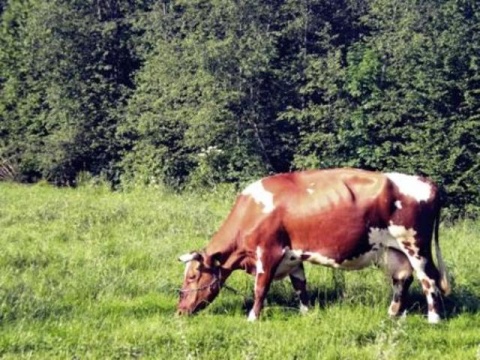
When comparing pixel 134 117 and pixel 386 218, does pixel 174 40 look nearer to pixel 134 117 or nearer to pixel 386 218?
pixel 134 117

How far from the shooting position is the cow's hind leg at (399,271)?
287 inches

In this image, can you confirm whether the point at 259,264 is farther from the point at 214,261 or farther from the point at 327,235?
the point at 327,235

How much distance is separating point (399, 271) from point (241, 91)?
24.2m

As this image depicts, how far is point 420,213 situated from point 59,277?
4363mm

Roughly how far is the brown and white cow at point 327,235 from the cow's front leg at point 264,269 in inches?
0.4

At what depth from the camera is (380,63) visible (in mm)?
30047

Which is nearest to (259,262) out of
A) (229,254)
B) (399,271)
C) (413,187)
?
(229,254)

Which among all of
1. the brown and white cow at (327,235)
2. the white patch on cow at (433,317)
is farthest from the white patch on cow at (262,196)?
the white patch on cow at (433,317)

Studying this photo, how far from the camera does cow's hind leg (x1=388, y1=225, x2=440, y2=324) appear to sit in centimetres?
710

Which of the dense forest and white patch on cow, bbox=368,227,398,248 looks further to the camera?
the dense forest

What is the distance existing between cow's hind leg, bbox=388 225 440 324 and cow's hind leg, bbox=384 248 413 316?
0.48 ft

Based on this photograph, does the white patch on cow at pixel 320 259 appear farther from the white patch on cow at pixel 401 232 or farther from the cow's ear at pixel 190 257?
the cow's ear at pixel 190 257

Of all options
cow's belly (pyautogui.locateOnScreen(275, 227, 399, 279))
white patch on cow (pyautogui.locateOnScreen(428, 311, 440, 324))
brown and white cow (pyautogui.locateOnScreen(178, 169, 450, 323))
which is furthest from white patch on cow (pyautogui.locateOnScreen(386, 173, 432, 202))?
white patch on cow (pyautogui.locateOnScreen(428, 311, 440, 324))

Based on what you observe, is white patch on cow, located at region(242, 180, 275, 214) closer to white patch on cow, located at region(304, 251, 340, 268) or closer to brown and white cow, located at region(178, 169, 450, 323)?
brown and white cow, located at region(178, 169, 450, 323)
